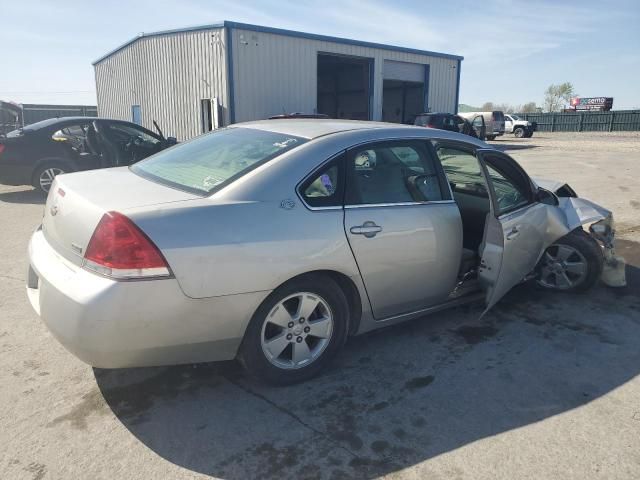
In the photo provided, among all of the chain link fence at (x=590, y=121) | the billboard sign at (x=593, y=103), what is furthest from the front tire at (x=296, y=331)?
the billboard sign at (x=593, y=103)

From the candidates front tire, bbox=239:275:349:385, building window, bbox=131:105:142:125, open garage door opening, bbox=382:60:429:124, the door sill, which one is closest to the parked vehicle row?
open garage door opening, bbox=382:60:429:124

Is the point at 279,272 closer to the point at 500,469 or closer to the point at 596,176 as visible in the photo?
the point at 500,469

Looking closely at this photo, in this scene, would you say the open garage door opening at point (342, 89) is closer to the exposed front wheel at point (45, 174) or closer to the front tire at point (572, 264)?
the exposed front wheel at point (45, 174)

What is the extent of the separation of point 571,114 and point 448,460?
50.2 meters

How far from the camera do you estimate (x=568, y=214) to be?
469 cm

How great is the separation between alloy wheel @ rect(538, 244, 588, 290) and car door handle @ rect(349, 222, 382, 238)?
7.89ft

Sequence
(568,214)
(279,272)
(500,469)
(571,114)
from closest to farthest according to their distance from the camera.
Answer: (500,469)
(279,272)
(568,214)
(571,114)

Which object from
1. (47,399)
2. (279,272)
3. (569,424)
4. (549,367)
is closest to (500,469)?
(569,424)

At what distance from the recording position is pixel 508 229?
12.6 feet

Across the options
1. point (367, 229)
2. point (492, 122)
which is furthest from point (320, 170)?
point (492, 122)

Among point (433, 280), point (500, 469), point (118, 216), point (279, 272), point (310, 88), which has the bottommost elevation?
point (500, 469)

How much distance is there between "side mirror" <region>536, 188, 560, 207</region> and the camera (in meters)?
4.50

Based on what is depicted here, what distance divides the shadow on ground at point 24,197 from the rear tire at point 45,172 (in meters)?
0.24

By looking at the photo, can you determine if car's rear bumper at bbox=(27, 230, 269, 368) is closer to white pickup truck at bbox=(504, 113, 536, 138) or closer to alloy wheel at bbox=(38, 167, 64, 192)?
alloy wheel at bbox=(38, 167, 64, 192)
